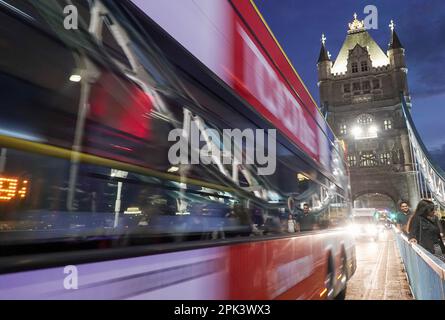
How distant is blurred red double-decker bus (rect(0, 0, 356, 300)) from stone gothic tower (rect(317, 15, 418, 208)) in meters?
51.5

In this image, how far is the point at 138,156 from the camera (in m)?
1.78

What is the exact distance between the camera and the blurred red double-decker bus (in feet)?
4.14

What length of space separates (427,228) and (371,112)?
51.9m

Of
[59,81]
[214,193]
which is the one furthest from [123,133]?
[214,193]

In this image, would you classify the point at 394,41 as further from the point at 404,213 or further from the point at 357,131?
the point at 404,213

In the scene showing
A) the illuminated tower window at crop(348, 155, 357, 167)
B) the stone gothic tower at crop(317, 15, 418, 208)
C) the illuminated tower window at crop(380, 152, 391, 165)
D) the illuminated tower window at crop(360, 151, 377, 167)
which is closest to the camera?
the stone gothic tower at crop(317, 15, 418, 208)

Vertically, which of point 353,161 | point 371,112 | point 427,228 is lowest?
point 427,228

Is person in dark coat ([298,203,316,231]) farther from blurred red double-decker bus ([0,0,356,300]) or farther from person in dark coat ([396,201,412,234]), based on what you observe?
person in dark coat ([396,201,412,234])

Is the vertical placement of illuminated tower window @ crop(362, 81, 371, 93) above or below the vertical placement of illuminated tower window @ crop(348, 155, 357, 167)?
above

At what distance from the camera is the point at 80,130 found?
1496mm

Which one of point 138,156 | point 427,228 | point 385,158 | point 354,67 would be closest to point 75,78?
point 138,156

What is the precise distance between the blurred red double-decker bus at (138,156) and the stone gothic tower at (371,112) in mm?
51518

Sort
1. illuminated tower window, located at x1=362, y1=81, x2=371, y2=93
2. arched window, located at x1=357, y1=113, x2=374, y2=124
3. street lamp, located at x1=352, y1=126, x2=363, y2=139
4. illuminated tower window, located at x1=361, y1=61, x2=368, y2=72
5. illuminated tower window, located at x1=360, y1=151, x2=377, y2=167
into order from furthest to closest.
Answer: illuminated tower window, located at x1=361, y1=61, x2=368, y2=72, illuminated tower window, located at x1=362, y1=81, x2=371, y2=93, arched window, located at x1=357, y1=113, x2=374, y2=124, street lamp, located at x1=352, y1=126, x2=363, y2=139, illuminated tower window, located at x1=360, y1=151, x2=377, y2=167

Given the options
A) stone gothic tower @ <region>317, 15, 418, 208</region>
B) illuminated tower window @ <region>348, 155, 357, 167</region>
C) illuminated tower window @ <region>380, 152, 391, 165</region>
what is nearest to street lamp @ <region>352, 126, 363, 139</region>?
stone gothic tower @ <region>317, 15, 418, 208</region>
